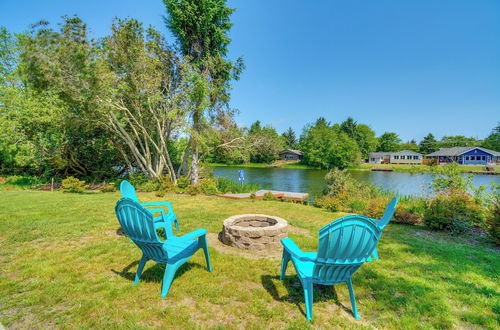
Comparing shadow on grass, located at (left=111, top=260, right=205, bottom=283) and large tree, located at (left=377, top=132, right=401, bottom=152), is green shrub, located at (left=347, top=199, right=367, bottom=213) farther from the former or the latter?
large tree, located at (left=377, top=132, right=401, bottom=152)

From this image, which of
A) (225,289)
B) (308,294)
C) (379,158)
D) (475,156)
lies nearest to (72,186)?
(225,289)

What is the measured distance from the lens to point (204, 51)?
42.2 ft

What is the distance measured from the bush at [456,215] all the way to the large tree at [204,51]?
9.94 m

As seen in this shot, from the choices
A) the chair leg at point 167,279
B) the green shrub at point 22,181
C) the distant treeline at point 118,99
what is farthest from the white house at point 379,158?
the chair leg at point 167,279

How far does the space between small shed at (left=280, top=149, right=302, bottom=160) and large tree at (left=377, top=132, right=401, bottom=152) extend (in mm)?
26171

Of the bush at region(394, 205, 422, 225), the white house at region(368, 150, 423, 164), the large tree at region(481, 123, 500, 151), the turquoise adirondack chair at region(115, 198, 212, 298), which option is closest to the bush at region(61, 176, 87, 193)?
the turquoise adirondack chair at region(115, 198, 212, 298)

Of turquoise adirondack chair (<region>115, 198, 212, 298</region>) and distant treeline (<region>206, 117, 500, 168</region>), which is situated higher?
distant treeline (<region>206, 117, 500, 168</region>)

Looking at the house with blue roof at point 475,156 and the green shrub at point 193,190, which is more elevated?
the house with blue roof at point 475,156

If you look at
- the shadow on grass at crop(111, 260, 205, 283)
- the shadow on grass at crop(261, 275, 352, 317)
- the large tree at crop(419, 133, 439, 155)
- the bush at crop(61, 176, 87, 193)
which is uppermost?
the large tree at crop(419, 133, 439, 155)

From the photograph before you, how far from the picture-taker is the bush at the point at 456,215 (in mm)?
5746

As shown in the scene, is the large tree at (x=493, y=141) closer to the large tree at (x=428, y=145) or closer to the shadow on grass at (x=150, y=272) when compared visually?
the large tree at (x=428, y=145)

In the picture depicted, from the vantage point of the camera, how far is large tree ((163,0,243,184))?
11.6 meters

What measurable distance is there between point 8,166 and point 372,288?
2141 cm

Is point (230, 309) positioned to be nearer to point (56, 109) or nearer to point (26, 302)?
point (26, 302)
